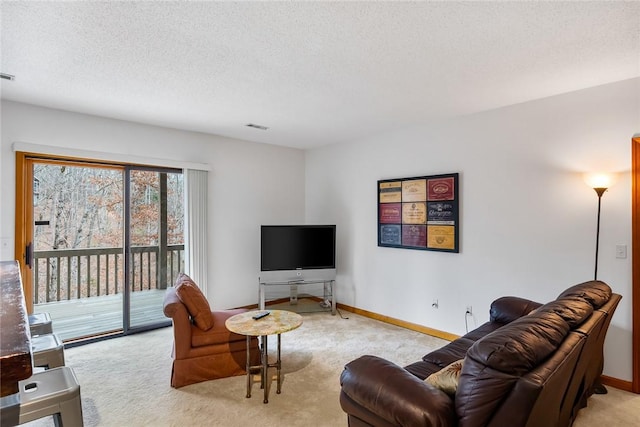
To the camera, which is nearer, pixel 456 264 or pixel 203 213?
pixel 456 264

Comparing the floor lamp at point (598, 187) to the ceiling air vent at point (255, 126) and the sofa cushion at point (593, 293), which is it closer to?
the sofa cushion at point (593, 293)

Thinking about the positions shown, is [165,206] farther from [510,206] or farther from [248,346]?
[510,206]

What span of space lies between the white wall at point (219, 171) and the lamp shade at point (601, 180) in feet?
13.1

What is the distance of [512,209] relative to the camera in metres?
3.46

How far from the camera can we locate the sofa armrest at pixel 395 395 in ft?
4.71

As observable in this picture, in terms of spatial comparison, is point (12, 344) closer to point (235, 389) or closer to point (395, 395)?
point (395, 395)

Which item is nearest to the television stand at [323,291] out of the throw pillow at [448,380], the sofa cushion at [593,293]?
the sofa cushion at [593,293]

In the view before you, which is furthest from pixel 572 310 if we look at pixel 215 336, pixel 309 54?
pixel 215 336

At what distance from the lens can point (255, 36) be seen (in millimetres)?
2115

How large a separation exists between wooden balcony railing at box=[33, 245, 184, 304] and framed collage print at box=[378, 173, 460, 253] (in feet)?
9.19

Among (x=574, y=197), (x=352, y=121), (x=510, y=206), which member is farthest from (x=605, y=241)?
(x=352, y=121)

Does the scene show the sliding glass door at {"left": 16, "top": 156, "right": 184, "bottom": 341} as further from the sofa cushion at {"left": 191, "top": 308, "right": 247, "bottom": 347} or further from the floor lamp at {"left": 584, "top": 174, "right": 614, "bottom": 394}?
the floor lamp at {"left": 584, "top": 174, "right": 614, "bottom": 394}

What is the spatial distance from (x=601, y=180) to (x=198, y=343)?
3.62m

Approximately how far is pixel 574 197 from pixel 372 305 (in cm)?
271
